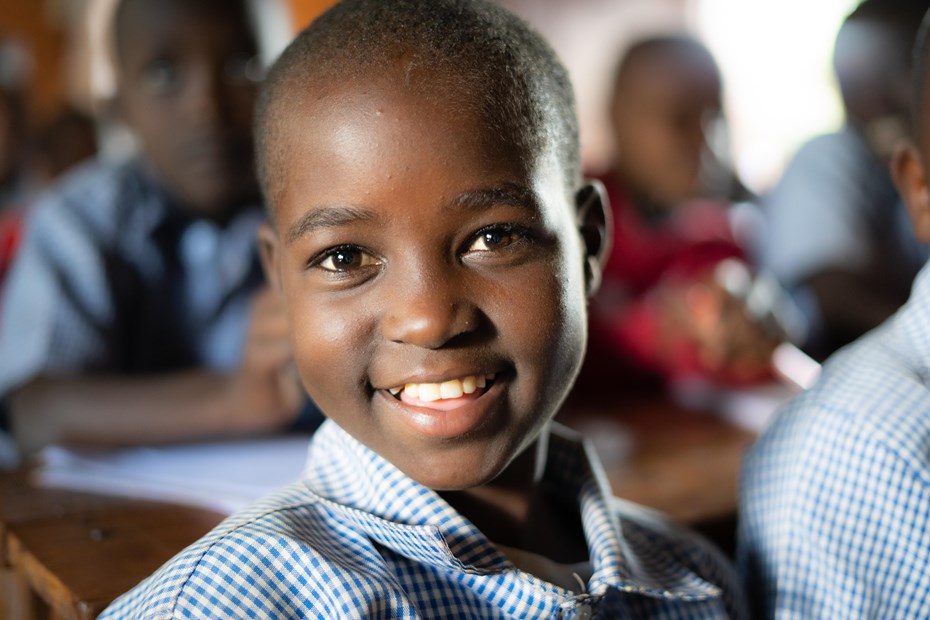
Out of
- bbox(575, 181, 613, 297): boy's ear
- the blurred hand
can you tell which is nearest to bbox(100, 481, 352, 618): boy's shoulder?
bbox(575, 181, 613, 297): boy's ear

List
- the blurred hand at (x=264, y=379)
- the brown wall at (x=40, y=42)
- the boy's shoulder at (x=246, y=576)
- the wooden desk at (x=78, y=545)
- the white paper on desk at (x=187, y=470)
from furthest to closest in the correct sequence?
1. the brown wall at (x=40, y=42)
2. the blurred hand at (x=264, y=379)
3. the white paper on desk at (x=187, y=470)
4. the wooden desk at (x=78, y=545)
5. the boy's shoulder at (x=246, y=576)

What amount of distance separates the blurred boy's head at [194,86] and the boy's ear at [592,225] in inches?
28.0

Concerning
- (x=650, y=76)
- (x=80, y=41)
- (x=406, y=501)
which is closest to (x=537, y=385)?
(x=406, y=501)

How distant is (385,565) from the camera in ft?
2.37

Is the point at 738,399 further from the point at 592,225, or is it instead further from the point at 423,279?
the point at 423,279

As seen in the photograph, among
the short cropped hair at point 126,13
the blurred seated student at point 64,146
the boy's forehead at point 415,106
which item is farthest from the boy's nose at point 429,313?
the blurred seated student at point 64,146

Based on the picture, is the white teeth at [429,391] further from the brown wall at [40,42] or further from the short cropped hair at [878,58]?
the brown wall at [40,42]

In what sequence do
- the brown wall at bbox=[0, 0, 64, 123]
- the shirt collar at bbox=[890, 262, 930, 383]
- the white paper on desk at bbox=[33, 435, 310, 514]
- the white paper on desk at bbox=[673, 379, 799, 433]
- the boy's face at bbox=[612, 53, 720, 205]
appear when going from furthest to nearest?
the brown wall at bbox=[0, 0, 64, 123]
the boy's face at bbox=[612, 53, 720, 205]
the white paper on desk at bbox=[673, 379, 799, 433]
the white paper on desk at bbox=[33, 435, 310, 514]
the shirt collar at bbox=[890, 262, 930, 383]

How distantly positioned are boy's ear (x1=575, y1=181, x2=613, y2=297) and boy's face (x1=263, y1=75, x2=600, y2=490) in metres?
0.12

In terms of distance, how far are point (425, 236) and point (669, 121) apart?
1.76m

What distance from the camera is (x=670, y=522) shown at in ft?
3.23

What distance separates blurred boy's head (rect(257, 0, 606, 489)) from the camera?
0.71 meters

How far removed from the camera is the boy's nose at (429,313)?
70 centimetres

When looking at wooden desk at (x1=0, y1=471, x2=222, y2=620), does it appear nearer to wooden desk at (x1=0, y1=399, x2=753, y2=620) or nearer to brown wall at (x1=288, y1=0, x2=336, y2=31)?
wooden desk at (x1=0, y1=399, x2=753, y2=620)
